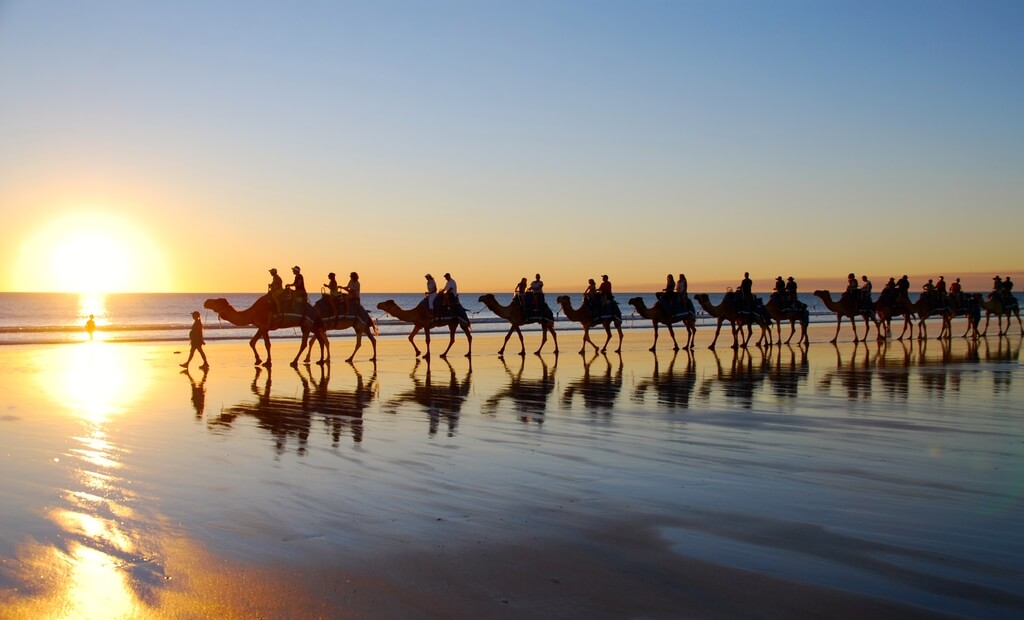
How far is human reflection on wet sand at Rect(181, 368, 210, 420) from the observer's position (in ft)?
45.6

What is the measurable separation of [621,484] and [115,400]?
10.3 metres

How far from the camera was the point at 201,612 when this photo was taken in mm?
5070

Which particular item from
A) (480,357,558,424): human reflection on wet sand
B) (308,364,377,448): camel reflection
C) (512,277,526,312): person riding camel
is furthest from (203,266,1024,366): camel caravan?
(480,357,558,424): human reflection on wet sand

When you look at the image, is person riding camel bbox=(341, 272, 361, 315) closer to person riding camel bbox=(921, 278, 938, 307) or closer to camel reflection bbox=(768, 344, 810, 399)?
camel reflection bbox=(768, 344, 810, 399)

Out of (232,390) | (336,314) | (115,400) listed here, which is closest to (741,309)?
(336,314)

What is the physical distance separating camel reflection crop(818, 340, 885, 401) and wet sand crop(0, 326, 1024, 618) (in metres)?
0.35

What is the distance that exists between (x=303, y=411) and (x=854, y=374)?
38.7ft

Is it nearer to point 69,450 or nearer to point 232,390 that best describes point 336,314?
point 232,390

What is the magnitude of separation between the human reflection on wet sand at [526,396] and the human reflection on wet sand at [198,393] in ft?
13.8

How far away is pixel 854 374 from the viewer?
1950cm

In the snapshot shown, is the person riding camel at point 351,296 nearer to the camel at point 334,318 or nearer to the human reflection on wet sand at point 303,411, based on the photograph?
the camel at point 334,318

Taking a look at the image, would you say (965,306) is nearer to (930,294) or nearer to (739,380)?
(930,294)

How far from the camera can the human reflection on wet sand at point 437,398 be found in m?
12.5

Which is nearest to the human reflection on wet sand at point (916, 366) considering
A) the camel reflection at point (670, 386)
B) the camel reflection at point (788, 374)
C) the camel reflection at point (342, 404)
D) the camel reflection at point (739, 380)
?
the camel reflection at point (788, 374)
